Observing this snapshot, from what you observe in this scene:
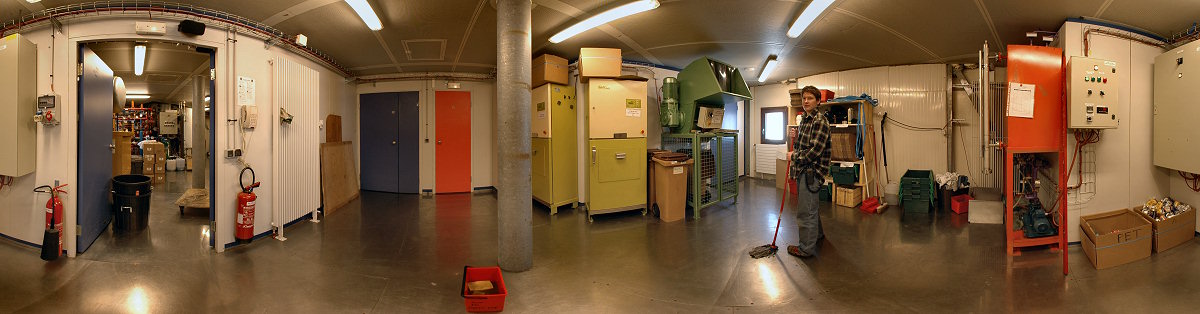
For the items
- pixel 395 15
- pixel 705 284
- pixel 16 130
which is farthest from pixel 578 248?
pixel 16 130

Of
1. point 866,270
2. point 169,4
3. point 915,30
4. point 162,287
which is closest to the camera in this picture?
point 162,287

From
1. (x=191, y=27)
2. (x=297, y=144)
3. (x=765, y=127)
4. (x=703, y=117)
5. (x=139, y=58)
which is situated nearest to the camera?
(x=191, y=27)

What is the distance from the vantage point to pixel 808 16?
3.85m

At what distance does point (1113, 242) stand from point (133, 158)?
14622 mm

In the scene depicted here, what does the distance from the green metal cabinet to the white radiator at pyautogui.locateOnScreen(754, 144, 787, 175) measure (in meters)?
4.86

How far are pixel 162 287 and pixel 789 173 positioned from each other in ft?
16.4

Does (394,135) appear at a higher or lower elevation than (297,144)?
higher

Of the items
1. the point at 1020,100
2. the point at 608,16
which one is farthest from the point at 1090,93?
the point at 608,16

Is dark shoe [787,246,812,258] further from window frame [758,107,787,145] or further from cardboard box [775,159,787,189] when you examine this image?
window frame [758,107,787,145]

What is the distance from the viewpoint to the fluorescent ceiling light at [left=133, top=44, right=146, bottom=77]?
15.6ft

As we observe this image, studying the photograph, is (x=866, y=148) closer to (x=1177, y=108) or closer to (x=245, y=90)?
(x=1177, y=108)

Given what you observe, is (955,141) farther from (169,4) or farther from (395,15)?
(169,4)

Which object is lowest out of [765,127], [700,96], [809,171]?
[809,171]

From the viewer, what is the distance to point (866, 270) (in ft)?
10.3
